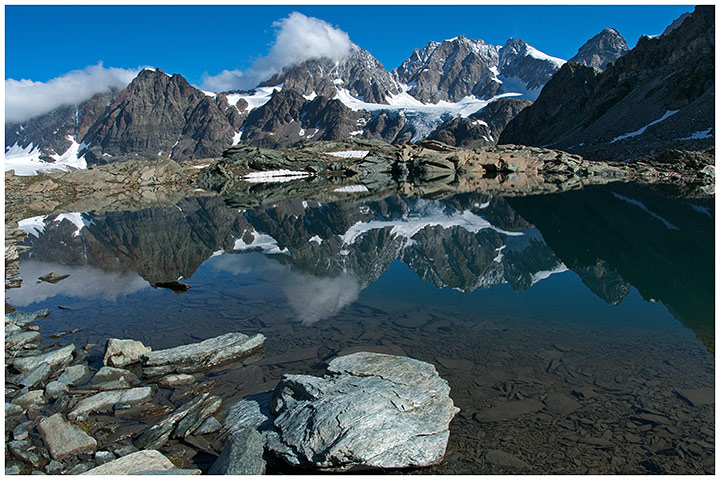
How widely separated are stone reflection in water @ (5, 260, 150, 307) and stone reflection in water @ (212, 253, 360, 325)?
3.54m

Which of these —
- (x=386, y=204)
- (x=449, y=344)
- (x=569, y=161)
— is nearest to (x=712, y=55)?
(x=569, y=161)

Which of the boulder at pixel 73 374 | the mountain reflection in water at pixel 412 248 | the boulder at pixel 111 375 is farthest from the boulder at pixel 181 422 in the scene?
the mountain reflection in water at pixel 412 248

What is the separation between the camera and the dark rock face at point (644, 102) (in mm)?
74500

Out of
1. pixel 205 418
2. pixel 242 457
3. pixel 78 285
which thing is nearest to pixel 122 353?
pixel 205 418

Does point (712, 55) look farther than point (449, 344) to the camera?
Yes

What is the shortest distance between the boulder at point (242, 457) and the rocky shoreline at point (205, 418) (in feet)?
0.05

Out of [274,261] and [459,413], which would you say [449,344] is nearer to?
[459,413]

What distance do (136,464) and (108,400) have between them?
8.18 ft

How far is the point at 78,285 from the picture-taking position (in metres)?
16.2

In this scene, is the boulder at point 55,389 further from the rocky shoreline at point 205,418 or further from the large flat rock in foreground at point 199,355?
the large flat rock in foreground at point 199,355

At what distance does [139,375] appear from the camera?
8828 mm

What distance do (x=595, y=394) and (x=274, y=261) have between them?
14.4 meters

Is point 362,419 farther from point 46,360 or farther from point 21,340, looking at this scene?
point 21,340

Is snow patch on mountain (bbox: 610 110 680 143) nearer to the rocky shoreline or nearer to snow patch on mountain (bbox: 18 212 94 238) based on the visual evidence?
snow patch on mountain (bbox: 18 212 94 238)
